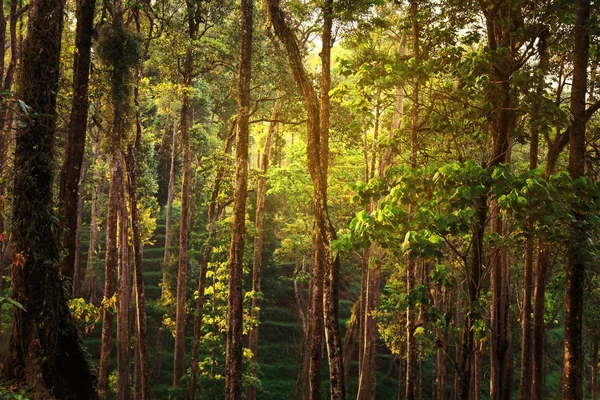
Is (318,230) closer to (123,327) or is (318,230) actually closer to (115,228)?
(115,228)

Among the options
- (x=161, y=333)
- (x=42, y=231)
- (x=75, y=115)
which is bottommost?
(x=161, y=333)


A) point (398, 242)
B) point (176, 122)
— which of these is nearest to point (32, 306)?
point (398, 242)

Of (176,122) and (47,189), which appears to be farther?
(176,122)

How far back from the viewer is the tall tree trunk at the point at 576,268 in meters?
7.81

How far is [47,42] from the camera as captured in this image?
727cm

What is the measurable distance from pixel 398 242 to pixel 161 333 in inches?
1064

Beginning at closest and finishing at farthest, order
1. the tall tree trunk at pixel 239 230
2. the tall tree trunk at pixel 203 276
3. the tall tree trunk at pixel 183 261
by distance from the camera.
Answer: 1. the tall tree trunk at pixel 239 230
2. the tall tree trunk at pixel 183 261
3. the tall tree trunk at pixel 203 276

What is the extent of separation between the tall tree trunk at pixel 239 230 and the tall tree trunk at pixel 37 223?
18.8 feet

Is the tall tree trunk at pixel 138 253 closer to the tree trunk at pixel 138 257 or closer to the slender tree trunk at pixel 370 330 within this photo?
the tree trunk at pixel 138 257

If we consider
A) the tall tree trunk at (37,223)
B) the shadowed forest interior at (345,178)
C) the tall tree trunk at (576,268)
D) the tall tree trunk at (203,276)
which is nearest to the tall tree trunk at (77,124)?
the shadowed forest interior at (345,178)

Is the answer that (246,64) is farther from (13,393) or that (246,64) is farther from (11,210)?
(13,393)

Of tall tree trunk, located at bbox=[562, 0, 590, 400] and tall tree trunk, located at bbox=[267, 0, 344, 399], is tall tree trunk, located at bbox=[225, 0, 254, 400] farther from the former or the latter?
tall tree trunk, located at bbox=[562, 0, 590, 400]

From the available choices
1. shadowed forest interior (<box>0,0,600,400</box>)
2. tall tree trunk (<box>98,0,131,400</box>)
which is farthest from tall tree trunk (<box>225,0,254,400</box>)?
tall tree trunk (<box>98,0,131,400</box>)

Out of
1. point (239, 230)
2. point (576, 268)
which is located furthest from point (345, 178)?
point (576, 268)
